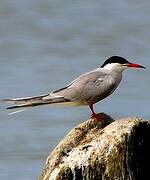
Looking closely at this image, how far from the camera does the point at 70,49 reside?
17.0 metres

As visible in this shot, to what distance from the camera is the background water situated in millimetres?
12867

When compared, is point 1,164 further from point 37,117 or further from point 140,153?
point 140,153

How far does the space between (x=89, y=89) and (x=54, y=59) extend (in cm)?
728

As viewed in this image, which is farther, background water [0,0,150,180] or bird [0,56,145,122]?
background water [0,0,150,180]

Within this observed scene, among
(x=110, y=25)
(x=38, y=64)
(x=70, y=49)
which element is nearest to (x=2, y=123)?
(x=38, y=64)

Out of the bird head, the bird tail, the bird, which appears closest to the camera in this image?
the bird tail

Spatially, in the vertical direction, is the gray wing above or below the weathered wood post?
above

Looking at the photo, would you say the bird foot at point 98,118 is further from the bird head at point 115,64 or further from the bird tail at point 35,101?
the bird head at point 115,64

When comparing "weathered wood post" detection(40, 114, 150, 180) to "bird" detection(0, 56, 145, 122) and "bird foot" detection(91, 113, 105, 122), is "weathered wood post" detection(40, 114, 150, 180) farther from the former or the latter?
"bird" detection(0, 56, 145, 122)

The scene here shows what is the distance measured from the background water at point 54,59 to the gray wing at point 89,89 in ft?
9.18

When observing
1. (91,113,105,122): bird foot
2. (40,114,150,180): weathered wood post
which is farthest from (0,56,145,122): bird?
(40,114,150,180): weathered wood post

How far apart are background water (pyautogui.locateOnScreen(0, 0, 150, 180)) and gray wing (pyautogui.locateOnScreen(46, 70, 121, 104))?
280cm

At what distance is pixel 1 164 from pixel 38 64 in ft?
12.9

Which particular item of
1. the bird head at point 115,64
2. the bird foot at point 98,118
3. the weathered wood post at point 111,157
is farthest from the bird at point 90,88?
the weathered wood post at point 111,157
